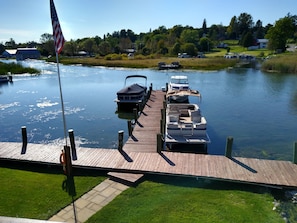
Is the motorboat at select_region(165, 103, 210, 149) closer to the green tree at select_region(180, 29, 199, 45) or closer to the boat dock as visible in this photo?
the boat dock

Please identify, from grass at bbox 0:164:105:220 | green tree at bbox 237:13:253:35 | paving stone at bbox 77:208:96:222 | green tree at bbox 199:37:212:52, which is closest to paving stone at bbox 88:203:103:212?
paving stone at bbox 77:208:96:222

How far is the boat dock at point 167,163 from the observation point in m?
10.2

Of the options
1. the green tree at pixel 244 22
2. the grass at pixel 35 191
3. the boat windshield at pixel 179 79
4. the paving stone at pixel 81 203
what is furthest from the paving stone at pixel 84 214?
the green tree at pixel 244 22

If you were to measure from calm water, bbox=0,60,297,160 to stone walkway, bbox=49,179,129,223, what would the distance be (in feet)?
23.1

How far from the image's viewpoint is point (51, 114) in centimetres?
2517

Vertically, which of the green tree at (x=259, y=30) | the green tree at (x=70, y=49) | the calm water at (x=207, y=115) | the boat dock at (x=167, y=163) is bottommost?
the calm water at (x=207, y=115)

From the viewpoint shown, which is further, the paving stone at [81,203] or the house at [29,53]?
the house at [29,53]

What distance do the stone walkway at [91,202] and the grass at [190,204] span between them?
29 centimetres

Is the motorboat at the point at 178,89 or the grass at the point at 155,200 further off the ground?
the motorboat at the point at 178,89

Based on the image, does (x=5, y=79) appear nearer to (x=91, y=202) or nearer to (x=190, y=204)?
(x=91, y=202)

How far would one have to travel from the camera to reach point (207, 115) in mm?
24109

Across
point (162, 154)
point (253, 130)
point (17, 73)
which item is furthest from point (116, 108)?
point (17, 73)

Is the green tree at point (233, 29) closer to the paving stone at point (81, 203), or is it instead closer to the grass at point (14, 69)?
the grass at point (14, 69)

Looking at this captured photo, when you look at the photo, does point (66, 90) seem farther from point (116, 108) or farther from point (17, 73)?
point (17, 73)
